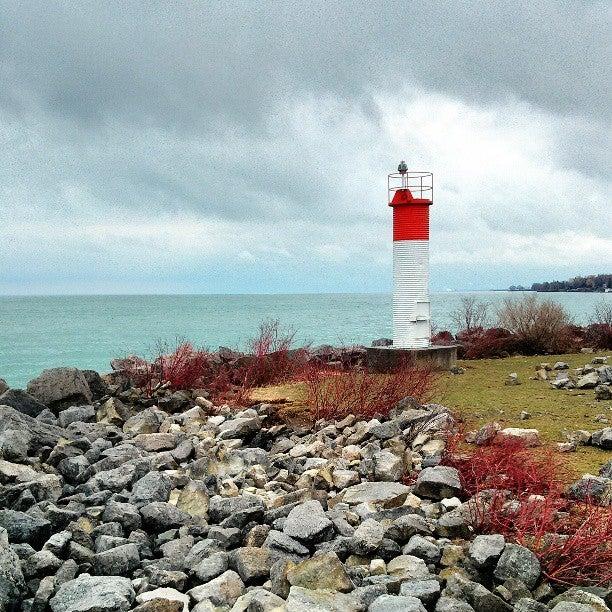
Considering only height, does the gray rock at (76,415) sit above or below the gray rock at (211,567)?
above

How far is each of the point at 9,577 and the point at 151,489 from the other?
2.08 meters

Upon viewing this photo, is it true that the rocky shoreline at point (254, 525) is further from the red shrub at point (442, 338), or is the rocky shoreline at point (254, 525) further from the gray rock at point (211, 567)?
the red shrub at point (442, 338)

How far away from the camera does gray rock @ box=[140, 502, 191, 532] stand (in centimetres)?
677

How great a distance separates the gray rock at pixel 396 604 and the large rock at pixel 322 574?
13.4 inches

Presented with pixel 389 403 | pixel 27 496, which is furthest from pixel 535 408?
pixel 27 496

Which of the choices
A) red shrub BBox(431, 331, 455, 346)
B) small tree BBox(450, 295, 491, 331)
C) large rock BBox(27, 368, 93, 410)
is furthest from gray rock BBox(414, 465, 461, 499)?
small tree BBox(450, 295, 491, 331)

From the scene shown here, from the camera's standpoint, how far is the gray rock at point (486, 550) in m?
5.46

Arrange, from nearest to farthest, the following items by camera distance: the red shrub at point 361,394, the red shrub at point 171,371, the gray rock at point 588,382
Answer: the red shrub at point 361,394, the gray rock at point 588,382, the red shrub at point 171,371

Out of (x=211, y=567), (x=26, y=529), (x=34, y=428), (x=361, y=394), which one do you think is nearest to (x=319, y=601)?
(x=211, y=567)

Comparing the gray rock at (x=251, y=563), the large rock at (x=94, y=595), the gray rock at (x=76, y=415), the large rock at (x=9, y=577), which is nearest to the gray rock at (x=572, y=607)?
the gray rock at (x=251, y=563)

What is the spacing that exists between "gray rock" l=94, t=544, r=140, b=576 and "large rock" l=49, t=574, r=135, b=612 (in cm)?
32

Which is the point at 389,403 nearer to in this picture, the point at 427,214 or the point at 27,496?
the point at 27,496

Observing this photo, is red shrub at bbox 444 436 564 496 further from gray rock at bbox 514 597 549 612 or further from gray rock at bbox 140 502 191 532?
gray rock at bbox 140 502 191 532

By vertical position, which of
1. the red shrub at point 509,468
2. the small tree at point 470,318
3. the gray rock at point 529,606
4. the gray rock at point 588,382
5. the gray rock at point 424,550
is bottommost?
the gray rock at point 529,606
